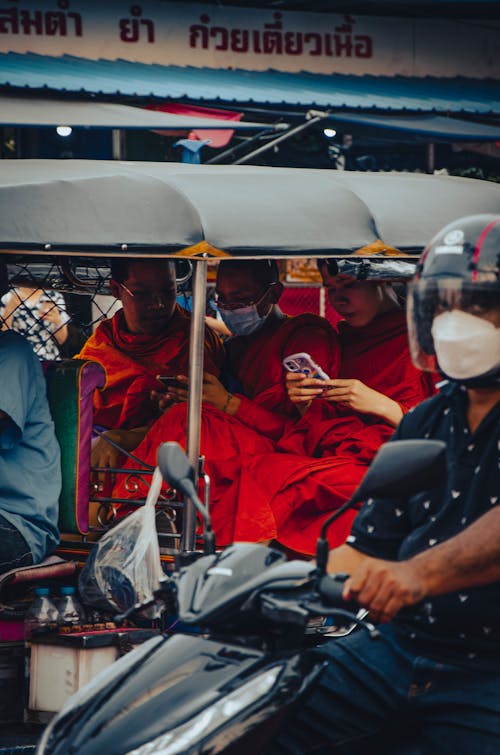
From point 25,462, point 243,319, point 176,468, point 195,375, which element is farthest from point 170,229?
point 176,468

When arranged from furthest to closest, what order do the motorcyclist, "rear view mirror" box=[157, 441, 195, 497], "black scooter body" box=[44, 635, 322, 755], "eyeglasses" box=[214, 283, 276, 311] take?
"eyeglasses" box=[214, 283, 276, 311] → "rear view mirror" box=[157, 441, 195, 497] → the motorcyclist → "black scooter body" box=[44, 635, 322, 755]

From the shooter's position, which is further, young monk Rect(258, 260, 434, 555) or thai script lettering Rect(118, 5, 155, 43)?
thai script lettering Rect(118, 5, 155, 43)

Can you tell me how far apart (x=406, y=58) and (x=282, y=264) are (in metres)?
2.44

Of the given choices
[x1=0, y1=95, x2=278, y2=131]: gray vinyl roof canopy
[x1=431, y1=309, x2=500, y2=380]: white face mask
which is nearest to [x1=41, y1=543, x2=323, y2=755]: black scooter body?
[x1=431, y1=309, x2=500, y2=380]: white face mask

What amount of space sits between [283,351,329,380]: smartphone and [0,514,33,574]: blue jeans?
4.58ft

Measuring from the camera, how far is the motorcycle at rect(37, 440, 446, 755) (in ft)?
6.75

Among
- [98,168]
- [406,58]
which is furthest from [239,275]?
[406,58]

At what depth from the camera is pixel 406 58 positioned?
463 inches

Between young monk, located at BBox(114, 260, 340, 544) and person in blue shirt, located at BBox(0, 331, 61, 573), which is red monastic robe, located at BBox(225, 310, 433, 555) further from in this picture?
person in blue shirt, located at BBox(0, 331, 61, 573)

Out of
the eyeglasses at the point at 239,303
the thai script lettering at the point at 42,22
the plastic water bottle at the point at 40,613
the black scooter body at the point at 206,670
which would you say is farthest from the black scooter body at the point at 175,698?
the thai script lettering at the point at 42,22

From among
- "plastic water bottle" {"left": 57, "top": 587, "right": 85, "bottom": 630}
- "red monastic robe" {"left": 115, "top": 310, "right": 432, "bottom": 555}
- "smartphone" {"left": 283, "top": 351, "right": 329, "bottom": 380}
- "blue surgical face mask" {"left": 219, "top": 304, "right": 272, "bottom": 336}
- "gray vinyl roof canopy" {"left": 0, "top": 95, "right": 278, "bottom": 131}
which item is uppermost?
"gray vinyl roof canopy" {"left": 0, "top": 95, "right": 278, "bottom": 131}

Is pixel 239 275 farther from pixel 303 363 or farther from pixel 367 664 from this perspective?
pixel 367 664

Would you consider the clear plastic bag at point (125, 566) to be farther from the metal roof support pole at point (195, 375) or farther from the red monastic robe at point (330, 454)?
the red monastic robe at point (330, 454)

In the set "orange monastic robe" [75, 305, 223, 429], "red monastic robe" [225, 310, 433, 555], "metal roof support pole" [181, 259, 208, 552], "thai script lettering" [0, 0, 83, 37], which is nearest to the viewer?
"metal roof support pole" [181, 259, 208, 552]
